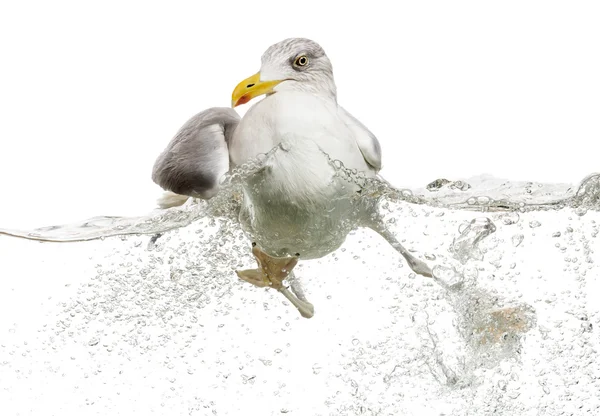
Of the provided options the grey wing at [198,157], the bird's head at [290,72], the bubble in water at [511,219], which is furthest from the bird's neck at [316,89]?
the bubble in water at [511,219]

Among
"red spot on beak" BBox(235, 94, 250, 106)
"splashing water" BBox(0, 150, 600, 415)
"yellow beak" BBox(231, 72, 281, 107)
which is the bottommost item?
"splashing water" BBox(0, 150, 600, 415)

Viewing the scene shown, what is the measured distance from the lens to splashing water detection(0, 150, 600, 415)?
2.36m

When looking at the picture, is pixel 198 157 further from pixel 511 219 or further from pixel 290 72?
pixel 511 219

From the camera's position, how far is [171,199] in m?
2.40

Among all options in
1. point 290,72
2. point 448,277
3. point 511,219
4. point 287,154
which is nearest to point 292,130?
point 287,154

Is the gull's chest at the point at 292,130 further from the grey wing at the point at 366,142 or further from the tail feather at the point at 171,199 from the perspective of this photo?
the tail feather at the point at 171,199

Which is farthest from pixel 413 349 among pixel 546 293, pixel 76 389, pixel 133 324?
pixel 76 389

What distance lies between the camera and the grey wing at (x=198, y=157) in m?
2.02

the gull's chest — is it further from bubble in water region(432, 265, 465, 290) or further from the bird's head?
bubble in water region(432, 265, 465, 290)

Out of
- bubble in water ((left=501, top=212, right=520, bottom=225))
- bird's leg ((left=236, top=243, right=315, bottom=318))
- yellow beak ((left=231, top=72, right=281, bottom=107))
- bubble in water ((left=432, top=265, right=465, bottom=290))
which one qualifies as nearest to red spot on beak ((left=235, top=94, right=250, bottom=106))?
yellow beak ((left=231, top=72, right=281, bottom=107))

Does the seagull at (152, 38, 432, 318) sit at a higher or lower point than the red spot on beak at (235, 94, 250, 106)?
lower

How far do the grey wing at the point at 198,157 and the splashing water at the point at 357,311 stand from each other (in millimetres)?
216

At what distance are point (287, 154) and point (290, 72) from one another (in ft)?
0.75

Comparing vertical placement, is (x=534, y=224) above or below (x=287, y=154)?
below
